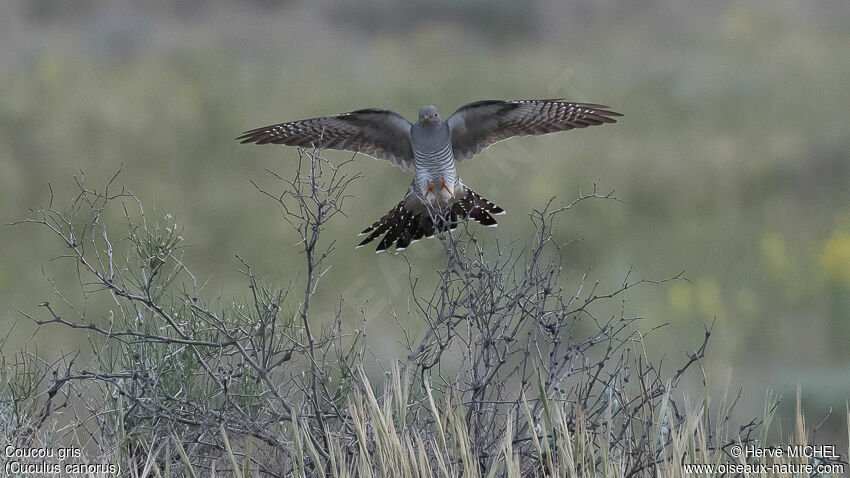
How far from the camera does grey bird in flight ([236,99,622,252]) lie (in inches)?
195

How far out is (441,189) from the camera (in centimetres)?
521

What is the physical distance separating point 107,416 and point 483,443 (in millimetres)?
1587

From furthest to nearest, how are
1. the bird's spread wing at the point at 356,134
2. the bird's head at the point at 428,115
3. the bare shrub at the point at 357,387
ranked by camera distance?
1. the bird's head at the point at 428,115
2. the bird's spread wing at the point at 356,134
3. the bare shrub at the point at 357,387

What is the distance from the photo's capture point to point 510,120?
17.1 feet

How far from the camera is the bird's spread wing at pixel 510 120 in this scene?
491cm

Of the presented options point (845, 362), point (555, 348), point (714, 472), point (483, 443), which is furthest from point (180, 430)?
point (845, 362)

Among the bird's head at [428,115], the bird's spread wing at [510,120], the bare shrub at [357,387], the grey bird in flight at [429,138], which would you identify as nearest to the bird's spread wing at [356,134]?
the grey bird in flight at [429,138]

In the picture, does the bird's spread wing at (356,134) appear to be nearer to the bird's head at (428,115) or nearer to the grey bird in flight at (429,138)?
the grey bird in flight at (429,138)

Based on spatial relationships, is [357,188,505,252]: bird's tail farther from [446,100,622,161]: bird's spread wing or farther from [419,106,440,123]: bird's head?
[419,106,440,123]: bird's head

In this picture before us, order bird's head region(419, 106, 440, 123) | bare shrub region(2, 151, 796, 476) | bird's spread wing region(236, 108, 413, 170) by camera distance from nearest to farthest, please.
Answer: bare shrub region(2, 151, 796, 476), bird's spread wing region(236, 108, 413, 170), bird's head region(419, 106, 440, 123)

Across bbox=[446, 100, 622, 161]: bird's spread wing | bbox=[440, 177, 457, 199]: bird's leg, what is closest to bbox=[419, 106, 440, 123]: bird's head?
bbox=[446, 100, 622, 161]: bird's spread wing

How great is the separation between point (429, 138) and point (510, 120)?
50 cm

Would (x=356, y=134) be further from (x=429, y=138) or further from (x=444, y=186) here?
(x=444, y=186)

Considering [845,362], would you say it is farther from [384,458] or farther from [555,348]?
[384,458]
